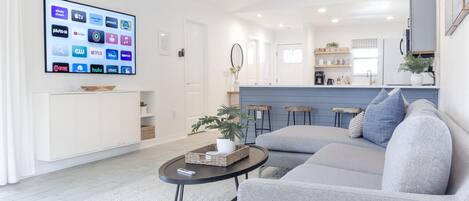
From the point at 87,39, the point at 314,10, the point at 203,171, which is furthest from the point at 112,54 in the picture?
the point at 314,10

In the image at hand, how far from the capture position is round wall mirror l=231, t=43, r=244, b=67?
8305 millimetres

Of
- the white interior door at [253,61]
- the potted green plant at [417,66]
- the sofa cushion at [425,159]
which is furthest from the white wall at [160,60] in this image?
the sofa cushion at [425,159]

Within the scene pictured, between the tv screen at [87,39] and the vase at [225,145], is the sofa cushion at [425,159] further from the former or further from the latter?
the tv screen at [87,39]

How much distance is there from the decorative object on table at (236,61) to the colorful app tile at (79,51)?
13.6 feet

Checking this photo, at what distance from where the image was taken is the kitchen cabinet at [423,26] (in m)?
3.99

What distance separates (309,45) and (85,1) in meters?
6.17

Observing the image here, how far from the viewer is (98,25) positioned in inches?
181

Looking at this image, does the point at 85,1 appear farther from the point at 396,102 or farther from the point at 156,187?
the point at 396,102

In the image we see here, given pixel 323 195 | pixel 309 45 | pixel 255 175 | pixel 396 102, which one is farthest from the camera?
pixel 309 45

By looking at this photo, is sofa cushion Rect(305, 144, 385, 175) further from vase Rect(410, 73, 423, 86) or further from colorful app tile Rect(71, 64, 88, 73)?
colorful app tile Rect(71, 64, 88, 73)

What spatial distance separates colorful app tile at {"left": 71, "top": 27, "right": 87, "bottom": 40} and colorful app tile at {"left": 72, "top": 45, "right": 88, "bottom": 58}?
0.35 feet

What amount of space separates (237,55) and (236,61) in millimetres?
143

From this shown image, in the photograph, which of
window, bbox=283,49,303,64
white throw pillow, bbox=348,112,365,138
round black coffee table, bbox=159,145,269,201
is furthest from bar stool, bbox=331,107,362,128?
window, bbox=283,49,303,64

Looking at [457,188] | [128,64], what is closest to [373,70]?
[128,64]
